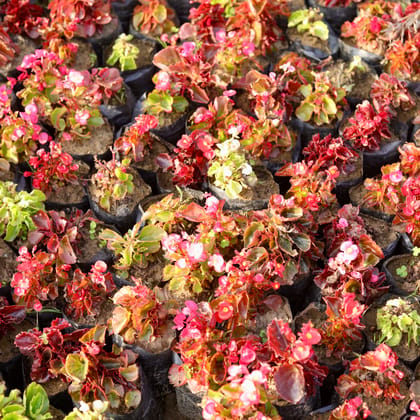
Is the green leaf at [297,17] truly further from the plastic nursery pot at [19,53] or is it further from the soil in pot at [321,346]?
the soil in pot at [321,346]

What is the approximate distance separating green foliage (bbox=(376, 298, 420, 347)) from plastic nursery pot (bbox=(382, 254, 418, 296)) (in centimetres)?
16

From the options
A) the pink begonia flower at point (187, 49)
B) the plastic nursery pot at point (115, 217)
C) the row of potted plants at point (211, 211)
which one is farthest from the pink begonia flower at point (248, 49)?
the plastic nursery pot at point (115, 217)

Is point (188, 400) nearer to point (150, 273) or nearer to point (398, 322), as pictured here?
point (150, 273)

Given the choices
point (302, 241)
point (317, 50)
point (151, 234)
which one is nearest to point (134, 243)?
point (151, 234)

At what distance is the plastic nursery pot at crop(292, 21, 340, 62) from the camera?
354 cm

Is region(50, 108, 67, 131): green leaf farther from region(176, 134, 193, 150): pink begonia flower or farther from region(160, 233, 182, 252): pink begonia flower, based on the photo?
region(160, 233, 182, 252): pink begonia flower

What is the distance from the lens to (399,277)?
2730 mm

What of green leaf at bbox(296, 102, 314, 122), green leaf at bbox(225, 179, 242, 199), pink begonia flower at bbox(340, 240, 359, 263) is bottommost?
Result: pink begonia flower at bbox(340, 240, 359, 263)

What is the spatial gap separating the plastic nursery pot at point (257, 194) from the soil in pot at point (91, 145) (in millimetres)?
587

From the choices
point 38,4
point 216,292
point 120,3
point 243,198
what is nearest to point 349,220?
point 243,198

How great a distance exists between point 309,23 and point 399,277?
1.58 meters

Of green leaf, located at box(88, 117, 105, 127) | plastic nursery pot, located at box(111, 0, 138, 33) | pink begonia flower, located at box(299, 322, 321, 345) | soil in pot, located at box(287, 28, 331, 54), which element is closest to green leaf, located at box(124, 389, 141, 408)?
pink begonia flower, located at box(299, 322, 321, 345)

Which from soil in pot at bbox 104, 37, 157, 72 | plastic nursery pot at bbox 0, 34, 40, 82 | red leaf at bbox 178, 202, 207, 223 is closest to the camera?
red leaf at bbox 178, 202, 207, 223

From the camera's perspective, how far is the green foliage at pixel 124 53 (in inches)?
132
